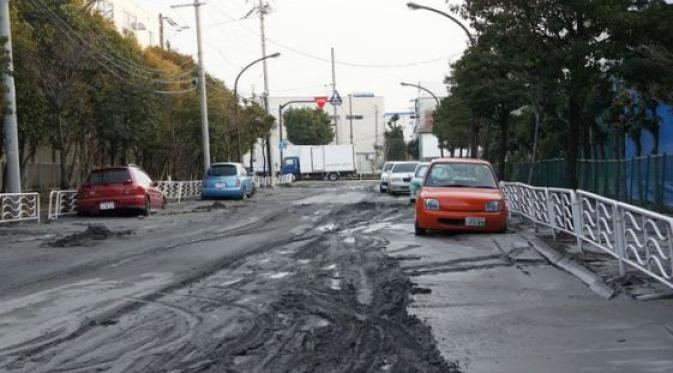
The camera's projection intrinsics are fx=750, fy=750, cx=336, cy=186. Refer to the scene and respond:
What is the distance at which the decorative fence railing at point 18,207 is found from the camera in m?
19.3

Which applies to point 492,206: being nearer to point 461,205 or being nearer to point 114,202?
point 461,205

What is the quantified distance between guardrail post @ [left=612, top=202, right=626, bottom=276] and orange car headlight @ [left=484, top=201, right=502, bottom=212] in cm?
528

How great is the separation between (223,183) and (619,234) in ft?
81.1

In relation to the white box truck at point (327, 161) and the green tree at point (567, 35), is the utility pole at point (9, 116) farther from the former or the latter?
the white box truck at point (327, 161)

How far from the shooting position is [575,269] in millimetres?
9695

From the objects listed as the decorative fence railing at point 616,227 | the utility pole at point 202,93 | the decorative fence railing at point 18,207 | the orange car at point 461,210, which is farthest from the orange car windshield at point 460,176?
the utility pole at point 202,93

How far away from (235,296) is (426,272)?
2877mm

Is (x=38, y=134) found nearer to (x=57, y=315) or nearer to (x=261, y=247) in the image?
(x=261, y=247)

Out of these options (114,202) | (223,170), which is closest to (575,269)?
(114,202)

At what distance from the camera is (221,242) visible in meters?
14.1

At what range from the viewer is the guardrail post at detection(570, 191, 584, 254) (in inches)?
422

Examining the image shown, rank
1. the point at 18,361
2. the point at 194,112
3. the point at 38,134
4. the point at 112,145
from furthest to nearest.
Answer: the point at 194,112 < the point at 112,145 < the point at 38,134 < the point at 18,361

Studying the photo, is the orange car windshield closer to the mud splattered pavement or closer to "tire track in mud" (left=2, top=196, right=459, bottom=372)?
the mud splattered pavement

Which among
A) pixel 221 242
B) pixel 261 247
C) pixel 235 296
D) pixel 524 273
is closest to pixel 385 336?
pixel 235 296
